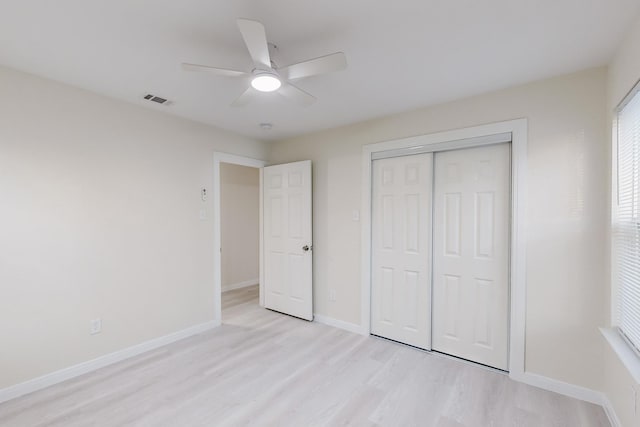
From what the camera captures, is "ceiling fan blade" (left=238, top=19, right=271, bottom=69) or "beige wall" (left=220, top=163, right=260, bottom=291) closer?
"ceiling fan blade" (left=238, top=19, right=271, bottom=69)

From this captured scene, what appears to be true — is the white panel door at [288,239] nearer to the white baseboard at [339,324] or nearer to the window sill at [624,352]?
the white baseboard at [339,324]

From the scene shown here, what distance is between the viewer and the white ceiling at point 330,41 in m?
1.44

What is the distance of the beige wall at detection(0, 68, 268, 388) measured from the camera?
6.77 ft

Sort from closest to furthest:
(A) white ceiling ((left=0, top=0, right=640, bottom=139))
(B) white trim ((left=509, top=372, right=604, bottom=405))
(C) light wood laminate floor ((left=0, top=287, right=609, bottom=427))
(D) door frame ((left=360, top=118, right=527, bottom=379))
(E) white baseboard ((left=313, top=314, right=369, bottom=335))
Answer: (A) white ceiling ((left=0, top=0, right=640, bottom=139)) < (C) light wood laminate floor ((left=0, top=287, right=609, bottom=427)) < (B) white trim ((left=509, top=372, right=604, bottom=405)) < (D) door frame ((left=360, top=118, right=527, bottom=379)) < (E) white baseboard ((left=313, top=314, right=369, bottom=335))

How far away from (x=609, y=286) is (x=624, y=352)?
44cm

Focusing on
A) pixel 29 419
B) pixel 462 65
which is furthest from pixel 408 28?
pixel 29 419

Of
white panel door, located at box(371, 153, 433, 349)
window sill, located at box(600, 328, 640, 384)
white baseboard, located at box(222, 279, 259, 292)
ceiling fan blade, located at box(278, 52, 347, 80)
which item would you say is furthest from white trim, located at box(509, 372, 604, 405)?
white baseboard, located at box(222, 279, 259, 292)

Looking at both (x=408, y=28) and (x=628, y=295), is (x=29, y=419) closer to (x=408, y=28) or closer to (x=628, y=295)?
(x=408, y=28)

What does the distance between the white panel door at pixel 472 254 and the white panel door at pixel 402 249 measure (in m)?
0.10

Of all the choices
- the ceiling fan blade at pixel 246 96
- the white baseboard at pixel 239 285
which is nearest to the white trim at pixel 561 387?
the ceiling fan blade at pixel 246 96

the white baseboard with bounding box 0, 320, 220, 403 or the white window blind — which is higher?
the white window blind

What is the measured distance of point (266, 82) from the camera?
169 centimetres

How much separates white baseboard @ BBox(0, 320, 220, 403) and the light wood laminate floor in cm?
7

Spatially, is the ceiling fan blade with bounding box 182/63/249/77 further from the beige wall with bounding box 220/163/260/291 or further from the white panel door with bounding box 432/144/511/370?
the beige wall with bounding box 220/163/260/291
